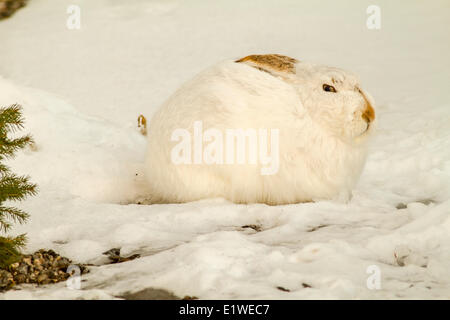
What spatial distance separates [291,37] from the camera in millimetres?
8109

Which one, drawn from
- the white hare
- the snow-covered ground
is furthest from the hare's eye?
the snow-covered ground

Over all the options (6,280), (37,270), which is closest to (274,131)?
(37,270)

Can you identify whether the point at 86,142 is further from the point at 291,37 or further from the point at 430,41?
the point at 430,41

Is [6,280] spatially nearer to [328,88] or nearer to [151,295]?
[151,295]

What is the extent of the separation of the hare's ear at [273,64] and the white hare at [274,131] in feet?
0.09

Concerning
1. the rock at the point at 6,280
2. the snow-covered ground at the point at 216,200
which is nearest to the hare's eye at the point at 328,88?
the snow-covered ground at the point at 216,200

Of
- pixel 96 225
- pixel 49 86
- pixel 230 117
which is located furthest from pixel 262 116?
pixel 49 86

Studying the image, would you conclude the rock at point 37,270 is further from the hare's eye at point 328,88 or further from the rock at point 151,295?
the hare's eye at point 328,88

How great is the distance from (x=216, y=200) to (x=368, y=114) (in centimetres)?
106

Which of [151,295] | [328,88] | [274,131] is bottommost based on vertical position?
[151,295]

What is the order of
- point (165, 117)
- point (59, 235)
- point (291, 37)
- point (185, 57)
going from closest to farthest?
point (59, 235) → point (165, 117) → point (185, 57) → point (291, 37)

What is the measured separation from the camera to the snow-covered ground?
2.30m

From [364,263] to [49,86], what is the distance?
5363mm

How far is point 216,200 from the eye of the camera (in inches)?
133
